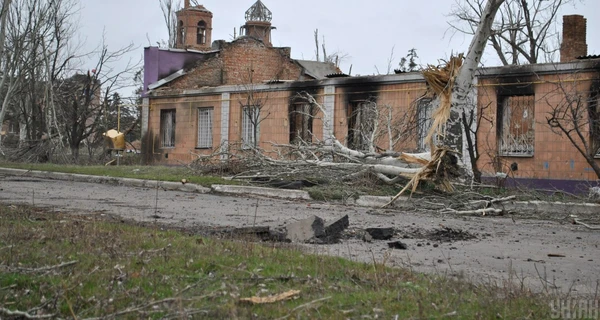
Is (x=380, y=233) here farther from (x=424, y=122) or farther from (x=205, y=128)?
(x=205, y=128)

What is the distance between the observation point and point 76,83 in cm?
3981

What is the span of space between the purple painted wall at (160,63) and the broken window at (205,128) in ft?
13.0

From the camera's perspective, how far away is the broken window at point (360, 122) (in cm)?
2220

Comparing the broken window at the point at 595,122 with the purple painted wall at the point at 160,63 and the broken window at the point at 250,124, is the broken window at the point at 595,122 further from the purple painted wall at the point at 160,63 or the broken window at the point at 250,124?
the purple painted wall at the point at 160,63

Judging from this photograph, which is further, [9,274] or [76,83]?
[76,83]

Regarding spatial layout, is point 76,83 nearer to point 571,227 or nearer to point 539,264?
point 571,227

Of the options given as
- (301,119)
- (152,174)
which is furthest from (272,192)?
(301,119)

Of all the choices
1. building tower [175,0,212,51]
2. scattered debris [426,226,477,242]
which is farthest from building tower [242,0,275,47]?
scattered debris [426,226,477,242]

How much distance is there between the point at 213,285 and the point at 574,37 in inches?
871

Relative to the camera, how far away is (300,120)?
1070 inches

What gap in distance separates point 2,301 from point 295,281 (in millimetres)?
2091

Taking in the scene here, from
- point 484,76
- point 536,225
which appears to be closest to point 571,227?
point 536,225

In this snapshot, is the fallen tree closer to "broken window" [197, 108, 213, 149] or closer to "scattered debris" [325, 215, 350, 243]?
"scattered debris" [325, 215, 350, 243]

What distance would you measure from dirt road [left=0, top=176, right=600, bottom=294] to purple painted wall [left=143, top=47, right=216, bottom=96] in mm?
16817
